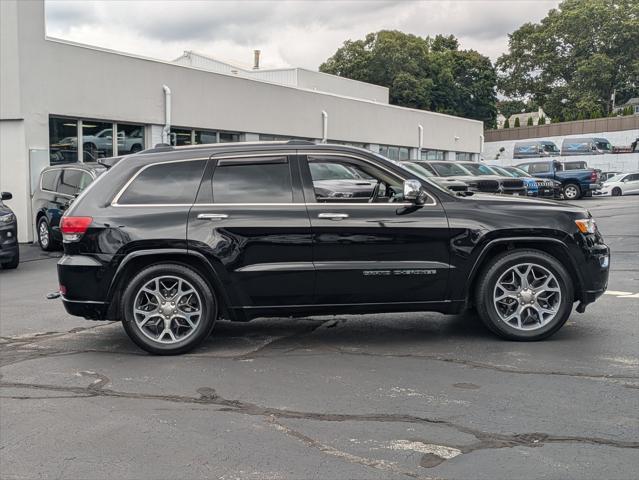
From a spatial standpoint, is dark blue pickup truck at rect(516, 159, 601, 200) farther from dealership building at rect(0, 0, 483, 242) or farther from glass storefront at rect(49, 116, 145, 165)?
glass storefront at rect(49, 116, 145, 165)

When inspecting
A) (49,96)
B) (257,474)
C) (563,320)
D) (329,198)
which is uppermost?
(49,96)

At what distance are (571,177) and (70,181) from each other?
25271mm

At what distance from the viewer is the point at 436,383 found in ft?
17.5

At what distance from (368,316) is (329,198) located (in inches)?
73.0

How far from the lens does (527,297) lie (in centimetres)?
646

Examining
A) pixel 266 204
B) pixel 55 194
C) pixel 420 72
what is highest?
pixel 420 72

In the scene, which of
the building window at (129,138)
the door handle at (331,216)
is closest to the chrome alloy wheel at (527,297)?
the door handle at (331,216)

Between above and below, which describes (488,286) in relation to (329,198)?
below

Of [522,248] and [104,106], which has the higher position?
[104,106]

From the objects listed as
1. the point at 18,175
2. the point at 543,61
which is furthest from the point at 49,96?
the point at 543,61

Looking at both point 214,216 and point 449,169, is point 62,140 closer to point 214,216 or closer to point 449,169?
point 449,169

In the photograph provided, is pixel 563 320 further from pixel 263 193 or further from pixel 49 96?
pixel 49 96

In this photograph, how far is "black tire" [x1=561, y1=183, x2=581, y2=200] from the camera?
34.3 meters

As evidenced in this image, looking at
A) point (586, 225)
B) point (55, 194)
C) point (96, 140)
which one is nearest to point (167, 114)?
point (96, 140)
